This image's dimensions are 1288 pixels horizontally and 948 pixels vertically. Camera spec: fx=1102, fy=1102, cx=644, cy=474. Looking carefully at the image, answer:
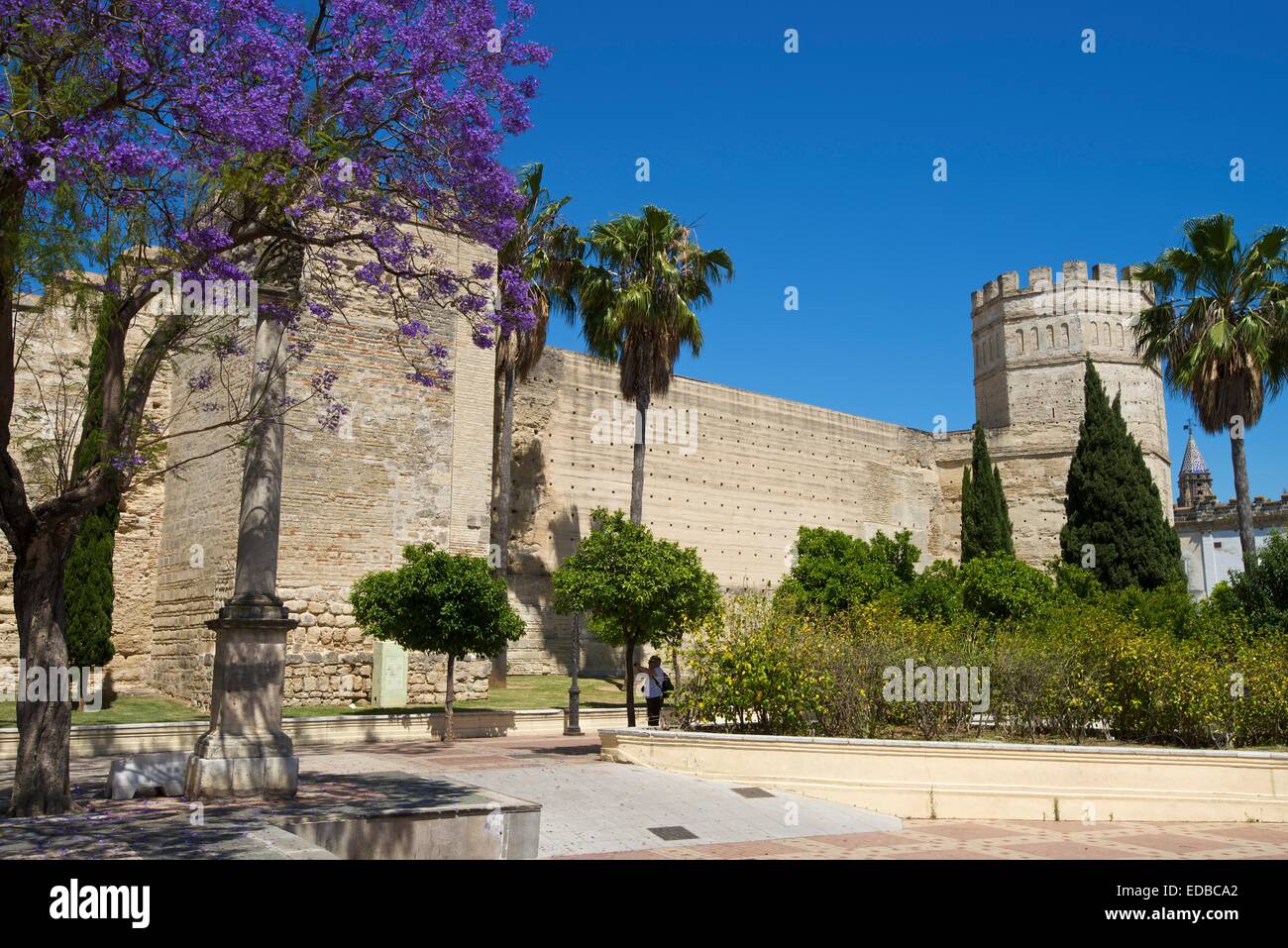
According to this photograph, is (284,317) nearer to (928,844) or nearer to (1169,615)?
(928,844)

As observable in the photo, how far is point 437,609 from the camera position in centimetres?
1534

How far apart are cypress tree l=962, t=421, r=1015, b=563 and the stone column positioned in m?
26.3

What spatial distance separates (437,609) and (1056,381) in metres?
28.1

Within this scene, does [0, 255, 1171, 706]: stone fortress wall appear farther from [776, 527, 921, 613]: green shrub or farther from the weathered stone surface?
the weathered stone surface

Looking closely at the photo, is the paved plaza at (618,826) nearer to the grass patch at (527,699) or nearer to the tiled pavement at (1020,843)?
the tiled pavement at (1020,843)

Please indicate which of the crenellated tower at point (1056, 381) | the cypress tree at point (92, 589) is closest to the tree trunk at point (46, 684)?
the cypress tree at point (92, 589)

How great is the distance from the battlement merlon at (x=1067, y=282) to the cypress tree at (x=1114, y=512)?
28.2ft

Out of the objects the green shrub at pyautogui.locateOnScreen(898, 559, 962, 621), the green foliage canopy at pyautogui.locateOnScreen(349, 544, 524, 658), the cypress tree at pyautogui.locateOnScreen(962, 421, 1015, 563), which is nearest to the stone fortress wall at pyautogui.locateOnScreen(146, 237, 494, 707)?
the green foliage canopy at pyautogui.locateOnScreen(349, 544, 524, 658)

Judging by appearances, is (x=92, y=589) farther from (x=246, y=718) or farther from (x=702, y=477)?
(x=702, y=477)

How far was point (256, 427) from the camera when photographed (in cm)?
884

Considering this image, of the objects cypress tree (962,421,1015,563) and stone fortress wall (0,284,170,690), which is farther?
cypress tree (962,421,1015,563)

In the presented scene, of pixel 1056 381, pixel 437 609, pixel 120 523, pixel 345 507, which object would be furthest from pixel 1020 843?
pixel 1056 381

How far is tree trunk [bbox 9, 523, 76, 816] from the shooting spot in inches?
286
